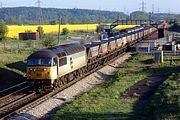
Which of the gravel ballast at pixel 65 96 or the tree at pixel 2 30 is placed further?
the tree at pixel 2 30

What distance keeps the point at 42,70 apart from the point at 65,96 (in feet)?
8.91

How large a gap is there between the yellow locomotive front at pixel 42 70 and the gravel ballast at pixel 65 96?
137 cm

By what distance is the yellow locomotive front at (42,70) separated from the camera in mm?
28172

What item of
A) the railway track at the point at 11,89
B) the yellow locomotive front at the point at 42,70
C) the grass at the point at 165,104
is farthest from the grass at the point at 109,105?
the railway track at the point at 11,89

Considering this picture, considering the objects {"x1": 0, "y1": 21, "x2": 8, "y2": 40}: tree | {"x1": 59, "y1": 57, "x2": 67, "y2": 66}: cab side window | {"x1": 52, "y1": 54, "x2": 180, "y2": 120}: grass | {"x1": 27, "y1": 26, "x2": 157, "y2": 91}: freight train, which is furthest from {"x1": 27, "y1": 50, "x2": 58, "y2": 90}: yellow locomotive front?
{"x1": 0, "y1": 21, "x2": 8, "y2": 40}: tree

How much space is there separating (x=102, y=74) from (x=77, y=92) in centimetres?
1004

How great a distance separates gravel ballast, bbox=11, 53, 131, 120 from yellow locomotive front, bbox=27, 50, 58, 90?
4.50 ft

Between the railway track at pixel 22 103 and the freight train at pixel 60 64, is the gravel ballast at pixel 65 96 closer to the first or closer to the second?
the railway track at pixel 22 103

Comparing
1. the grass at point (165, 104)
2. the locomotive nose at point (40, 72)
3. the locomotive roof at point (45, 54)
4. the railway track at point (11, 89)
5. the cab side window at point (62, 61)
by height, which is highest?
the locomotive roof at point (45, 54)

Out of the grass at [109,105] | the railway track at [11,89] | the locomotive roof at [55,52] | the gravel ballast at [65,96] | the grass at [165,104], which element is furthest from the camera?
the railway track at [11,89]

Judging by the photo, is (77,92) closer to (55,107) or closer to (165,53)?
(55,107)

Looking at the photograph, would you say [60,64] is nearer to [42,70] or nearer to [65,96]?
[42,70]

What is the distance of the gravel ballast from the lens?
21781 millimetres

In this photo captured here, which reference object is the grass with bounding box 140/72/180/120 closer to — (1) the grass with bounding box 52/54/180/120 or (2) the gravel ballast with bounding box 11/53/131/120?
(1) the grass with bounding box 52/54/180/120
